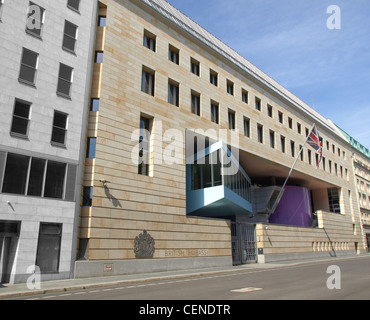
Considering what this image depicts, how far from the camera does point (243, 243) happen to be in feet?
110

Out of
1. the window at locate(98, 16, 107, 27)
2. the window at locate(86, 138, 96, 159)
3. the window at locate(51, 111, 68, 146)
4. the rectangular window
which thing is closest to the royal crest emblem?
the window at locate(86, 138, 96, 159)

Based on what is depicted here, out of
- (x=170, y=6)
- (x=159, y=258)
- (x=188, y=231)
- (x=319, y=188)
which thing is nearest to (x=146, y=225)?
(x=159, y=258)

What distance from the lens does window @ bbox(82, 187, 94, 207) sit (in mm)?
20484

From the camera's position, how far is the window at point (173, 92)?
2891 centimetres

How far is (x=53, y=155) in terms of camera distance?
1942 cm

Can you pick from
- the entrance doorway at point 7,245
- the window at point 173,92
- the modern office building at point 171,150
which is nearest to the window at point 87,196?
the modern office building at point 171,150

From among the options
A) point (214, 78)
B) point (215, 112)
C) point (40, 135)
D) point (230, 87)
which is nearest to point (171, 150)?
point (215, 112)

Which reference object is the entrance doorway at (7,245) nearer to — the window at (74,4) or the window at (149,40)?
the window at (74,4)

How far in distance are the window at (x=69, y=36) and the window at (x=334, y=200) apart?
5293 cm

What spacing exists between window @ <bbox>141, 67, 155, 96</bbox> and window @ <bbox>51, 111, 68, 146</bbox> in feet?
25.7

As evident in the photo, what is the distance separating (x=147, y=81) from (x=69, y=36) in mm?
7204

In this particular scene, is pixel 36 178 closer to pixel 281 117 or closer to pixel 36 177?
pixel 36 177

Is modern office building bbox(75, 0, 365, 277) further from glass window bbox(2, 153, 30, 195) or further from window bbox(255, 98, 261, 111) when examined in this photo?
glass window bbox(2, 153, 30, 195)
